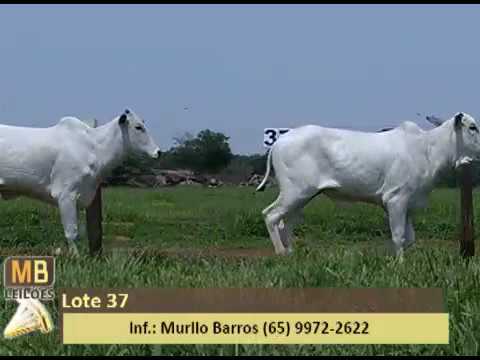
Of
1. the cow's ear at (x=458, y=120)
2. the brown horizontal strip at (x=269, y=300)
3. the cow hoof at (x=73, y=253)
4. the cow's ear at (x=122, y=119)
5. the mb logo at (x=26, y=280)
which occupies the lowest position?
the brown horizontal strip at (x=269, y=300)

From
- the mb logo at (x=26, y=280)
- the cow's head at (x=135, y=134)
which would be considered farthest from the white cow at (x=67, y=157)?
the mb logo at (x=26, y=280)

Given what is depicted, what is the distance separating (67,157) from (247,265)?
239 cm

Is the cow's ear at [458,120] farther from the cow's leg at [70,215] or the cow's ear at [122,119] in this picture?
the cow's leg at [70,215]

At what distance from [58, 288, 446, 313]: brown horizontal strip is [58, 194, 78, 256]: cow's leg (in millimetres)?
2589

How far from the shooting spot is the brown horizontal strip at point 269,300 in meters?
4.56

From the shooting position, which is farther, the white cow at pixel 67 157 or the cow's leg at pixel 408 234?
the cow's leg at pixel 408 234

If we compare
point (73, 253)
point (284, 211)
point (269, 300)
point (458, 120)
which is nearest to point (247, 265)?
point (269, 300)

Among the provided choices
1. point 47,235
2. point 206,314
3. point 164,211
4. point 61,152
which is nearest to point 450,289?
point 206,314

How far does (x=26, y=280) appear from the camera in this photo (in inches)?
202

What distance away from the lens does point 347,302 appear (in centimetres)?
473

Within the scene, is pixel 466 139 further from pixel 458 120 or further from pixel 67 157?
pixel 67 157

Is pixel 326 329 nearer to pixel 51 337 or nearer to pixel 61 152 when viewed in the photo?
pixel 51 337

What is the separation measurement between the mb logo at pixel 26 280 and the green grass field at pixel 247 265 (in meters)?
0.09

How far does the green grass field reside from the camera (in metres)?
4.15
